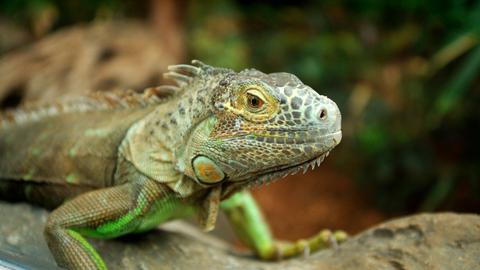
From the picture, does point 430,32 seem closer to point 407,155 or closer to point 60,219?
point 407,155

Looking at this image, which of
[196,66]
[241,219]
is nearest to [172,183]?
[196,66]

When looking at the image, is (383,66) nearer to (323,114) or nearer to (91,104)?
(91,104)

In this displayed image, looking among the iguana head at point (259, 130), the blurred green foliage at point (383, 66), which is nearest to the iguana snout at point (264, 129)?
the iguana head at point (259, 130)

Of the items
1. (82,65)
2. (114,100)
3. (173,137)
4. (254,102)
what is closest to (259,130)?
(254,102)

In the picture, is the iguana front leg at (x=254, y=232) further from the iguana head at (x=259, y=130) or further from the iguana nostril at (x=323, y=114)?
the iguana nostril at (x=323, y=114)

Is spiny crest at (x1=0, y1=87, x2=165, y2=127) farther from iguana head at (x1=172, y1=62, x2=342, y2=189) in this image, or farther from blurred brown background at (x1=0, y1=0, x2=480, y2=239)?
blurred brown background at (x1=0, y1=0, x2=480, y2=239)

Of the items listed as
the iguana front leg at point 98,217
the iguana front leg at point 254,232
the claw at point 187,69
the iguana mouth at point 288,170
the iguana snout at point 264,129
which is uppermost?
the claw at point 187,69

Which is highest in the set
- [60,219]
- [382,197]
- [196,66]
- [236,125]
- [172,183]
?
[196,66]
